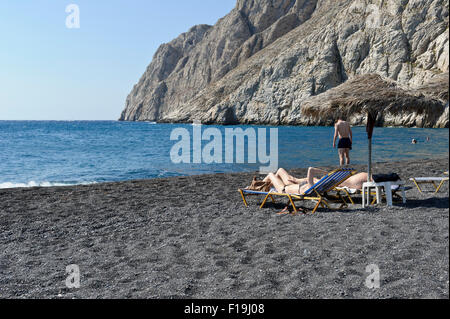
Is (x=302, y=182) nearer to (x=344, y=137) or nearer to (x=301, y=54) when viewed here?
(x=344, y=137)

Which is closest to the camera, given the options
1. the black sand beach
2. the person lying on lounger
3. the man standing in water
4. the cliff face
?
the black sand beach

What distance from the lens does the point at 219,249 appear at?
15.0 feet

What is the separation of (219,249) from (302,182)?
116 inches

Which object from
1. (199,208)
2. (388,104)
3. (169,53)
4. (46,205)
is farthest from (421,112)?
(169,53)

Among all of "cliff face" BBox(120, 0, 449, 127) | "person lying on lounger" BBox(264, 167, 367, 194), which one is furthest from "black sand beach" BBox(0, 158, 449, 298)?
"cliff face" BBox(120, 0, 449, 127)

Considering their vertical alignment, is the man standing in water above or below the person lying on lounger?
above

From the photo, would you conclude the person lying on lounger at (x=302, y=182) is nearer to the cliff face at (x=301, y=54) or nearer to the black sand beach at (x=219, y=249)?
A: the black sand beach at (x=219, y=249)

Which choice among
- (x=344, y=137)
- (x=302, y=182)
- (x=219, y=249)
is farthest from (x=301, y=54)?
(x=219, y=249)

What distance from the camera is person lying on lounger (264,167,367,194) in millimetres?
6719

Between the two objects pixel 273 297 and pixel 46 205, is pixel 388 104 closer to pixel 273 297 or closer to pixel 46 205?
pixel 273 297

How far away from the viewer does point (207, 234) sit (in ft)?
17.4

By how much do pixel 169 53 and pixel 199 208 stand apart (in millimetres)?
142892

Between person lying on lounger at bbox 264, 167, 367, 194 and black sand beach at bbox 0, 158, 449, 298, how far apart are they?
433 millimetres

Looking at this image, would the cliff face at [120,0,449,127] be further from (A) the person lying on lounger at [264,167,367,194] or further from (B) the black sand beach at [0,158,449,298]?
(B) the black sand beach at [0,158,449,298]
